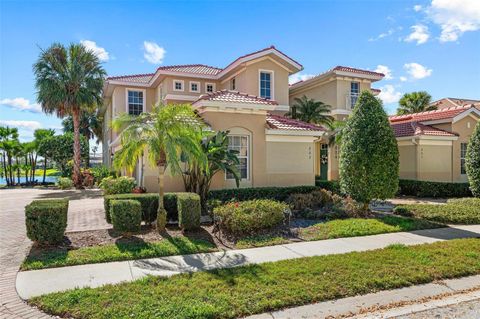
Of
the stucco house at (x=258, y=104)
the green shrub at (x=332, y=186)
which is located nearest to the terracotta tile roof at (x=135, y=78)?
the stucco house at (x=258, y=104)

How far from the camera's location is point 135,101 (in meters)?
24.5

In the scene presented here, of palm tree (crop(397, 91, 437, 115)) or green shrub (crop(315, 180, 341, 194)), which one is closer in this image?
green shrub (crop(315, 180, 341, 194))

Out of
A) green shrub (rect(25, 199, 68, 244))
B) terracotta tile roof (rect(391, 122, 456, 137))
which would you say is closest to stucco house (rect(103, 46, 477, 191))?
terracotta tile roof (rect(391, 122, 456, 137))

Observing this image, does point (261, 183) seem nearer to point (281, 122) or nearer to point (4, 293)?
point (281, 122)

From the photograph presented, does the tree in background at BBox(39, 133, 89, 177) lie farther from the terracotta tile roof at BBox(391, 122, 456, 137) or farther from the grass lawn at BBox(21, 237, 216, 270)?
the terracotta tile roof at BBox(391, 122, 456, 137)

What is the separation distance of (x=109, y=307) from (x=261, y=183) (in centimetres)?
1064

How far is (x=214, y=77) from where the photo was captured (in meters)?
22.3

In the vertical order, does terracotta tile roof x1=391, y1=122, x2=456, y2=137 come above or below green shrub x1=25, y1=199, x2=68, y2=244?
above

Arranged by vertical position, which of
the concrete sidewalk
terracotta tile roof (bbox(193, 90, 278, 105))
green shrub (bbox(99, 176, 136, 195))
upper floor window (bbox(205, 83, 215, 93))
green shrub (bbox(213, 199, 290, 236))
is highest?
upper floor window (bbox(205, 83, 215, 93))

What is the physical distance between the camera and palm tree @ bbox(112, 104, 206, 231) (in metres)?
9.02

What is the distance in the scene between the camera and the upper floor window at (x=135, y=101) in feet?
79.4

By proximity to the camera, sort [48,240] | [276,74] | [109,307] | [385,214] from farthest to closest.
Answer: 1. [276,74]
2. [385,214]
3. [48,240]
4. [109,307]

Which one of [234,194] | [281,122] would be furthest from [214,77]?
[234,194]

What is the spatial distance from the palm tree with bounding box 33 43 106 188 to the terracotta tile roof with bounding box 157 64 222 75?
6419 millimetres
